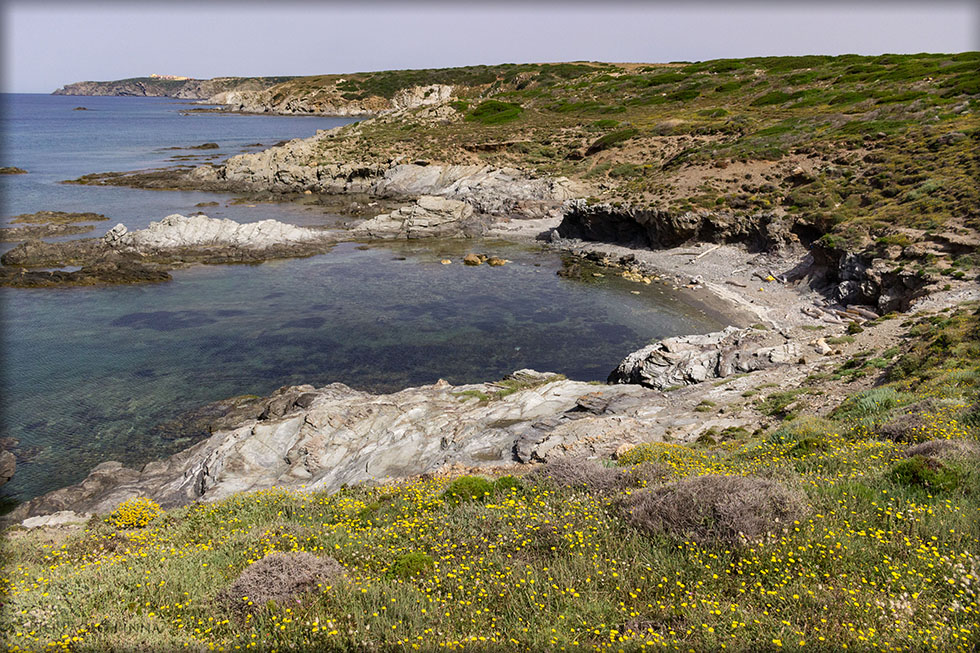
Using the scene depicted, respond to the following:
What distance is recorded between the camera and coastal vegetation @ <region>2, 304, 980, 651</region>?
20.7 ft

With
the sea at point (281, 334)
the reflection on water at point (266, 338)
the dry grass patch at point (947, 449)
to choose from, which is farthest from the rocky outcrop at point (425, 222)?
the dry grass patch at point (947, 449)

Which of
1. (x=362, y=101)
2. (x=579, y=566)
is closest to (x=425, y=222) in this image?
(x=579, y=566)

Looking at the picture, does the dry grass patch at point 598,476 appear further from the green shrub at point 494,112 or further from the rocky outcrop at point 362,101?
the rocky outcrop at point 362,101

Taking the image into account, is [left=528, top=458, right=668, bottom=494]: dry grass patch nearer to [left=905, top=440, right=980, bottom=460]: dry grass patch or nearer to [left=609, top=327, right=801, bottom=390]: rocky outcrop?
[left=905, top=440, right=980, bottom=460]: dry grass patch

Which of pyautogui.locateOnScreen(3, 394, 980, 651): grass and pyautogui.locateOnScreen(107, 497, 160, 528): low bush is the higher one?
pyautogui.locateOnScreen(3, 394, 980, 651): grass

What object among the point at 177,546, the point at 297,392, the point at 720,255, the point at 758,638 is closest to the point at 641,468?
the point at 758,638

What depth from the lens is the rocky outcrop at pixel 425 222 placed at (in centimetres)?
5869

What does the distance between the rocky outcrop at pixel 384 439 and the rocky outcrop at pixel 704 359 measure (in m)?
1.88

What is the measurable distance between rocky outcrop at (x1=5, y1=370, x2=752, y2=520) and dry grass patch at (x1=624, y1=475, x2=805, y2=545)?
21.9 ft

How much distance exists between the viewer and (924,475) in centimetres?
873

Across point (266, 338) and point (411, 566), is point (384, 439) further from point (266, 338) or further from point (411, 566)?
point (266, 338)

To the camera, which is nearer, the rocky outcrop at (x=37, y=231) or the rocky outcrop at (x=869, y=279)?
the rocky outcrop at (x=869, y=279)

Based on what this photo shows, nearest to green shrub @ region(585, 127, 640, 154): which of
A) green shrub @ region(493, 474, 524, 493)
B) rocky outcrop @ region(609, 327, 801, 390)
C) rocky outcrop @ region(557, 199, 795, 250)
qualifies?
rocky outcrop @ region(557, 199, 795, 250)

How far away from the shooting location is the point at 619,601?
22.8 ft
